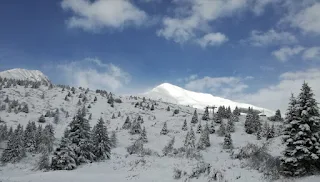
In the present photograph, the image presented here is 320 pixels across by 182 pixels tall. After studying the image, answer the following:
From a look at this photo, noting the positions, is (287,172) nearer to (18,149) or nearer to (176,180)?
(176,180)

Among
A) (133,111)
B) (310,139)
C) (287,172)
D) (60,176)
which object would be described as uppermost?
(133,111)

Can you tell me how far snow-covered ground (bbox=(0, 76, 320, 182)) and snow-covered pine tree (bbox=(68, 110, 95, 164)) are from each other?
97.4 inches

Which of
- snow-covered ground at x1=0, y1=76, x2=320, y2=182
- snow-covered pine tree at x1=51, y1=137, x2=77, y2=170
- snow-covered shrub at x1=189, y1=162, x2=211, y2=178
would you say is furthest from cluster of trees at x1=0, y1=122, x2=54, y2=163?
snow-covered shrub at x1=189, y1=162, x2=211, y2=178

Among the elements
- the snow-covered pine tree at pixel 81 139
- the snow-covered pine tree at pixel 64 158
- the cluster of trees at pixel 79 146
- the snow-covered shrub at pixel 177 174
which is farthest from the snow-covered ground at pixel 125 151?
the snow-covered pine tree at pixel 81 139

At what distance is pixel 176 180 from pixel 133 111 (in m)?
114

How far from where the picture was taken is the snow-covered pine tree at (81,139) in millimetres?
37750

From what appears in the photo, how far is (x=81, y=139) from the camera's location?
38.6 metres

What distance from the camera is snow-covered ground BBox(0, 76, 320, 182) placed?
23.8m

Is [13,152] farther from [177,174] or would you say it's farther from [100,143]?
[177,174]

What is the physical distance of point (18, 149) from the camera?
58656 mm

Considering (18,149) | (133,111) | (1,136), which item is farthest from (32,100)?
(18,149)

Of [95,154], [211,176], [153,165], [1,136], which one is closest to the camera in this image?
[211,176]

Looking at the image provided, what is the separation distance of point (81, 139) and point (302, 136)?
89.4 feet

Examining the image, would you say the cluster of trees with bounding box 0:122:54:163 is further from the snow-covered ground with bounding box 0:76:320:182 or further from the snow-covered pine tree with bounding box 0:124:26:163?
the snow-covered ground with bounding box 0:76:320:182
